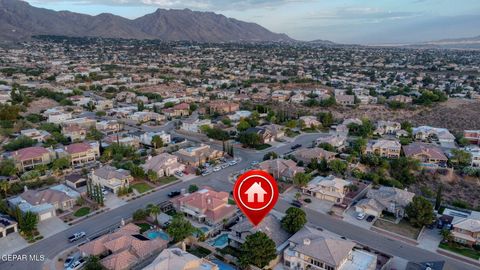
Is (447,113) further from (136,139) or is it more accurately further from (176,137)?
(136,139)

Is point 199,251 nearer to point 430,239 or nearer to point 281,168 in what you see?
point 281,168

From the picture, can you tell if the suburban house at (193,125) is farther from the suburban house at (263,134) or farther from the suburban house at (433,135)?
the suburban house at (433,135)

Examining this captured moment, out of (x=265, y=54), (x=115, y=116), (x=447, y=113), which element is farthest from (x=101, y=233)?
(x=265, y=54)

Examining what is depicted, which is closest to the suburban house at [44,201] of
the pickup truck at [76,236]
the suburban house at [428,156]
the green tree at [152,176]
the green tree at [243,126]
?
the pickup truck at [76,236]

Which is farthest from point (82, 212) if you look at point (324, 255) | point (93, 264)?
point (324, 255)

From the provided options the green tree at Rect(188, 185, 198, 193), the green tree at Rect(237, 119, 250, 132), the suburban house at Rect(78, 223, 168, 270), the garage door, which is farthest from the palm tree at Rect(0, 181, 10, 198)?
the green tree at Rect(237, 119, 250, 132)

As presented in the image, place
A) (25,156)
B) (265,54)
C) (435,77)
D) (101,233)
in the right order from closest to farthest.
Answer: (101,233) < (25,156) < (435,77) < (265,54)
